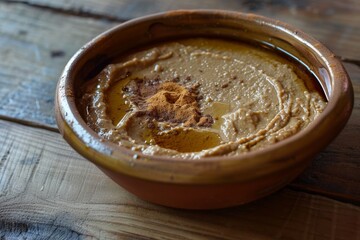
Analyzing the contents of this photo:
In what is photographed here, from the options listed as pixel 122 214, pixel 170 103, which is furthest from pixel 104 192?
pixel 170 103

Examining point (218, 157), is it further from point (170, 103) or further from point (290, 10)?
point (290, 10)

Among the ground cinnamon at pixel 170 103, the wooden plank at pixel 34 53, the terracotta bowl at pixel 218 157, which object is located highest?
the terracotta bowl at pixel 218 157

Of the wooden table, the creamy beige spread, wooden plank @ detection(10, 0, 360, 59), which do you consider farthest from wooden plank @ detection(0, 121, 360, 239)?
wooden plank @ detection(10, 0, 360, 59)

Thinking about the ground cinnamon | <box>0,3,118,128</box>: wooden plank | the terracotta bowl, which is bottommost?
<box>0,3,118,128</box>: wooden plank

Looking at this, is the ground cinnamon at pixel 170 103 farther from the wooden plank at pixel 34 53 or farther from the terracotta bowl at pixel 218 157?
the wooden plank at pixel 34 53

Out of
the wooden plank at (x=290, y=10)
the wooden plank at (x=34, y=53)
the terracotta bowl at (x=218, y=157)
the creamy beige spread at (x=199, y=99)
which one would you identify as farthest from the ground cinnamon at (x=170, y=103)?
the wooden plank at (x=290, y=10)

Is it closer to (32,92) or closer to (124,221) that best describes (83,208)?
(124,221)

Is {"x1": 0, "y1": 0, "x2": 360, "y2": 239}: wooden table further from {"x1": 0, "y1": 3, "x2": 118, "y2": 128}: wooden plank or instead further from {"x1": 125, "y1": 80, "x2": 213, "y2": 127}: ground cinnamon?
{"x1": 125, "y1": 80, "x2": 213, "y2": 127}: ground cinnamon
